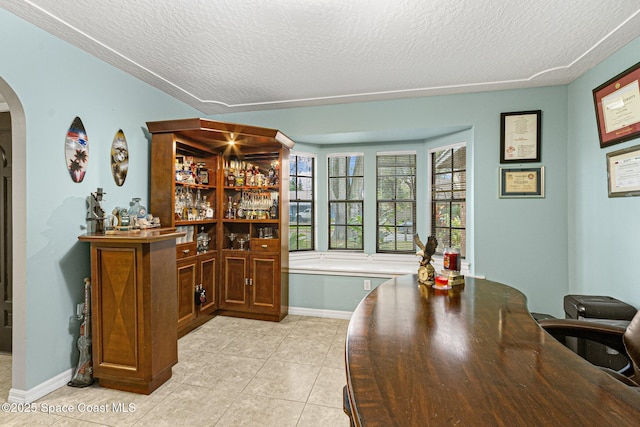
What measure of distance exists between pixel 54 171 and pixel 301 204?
2.86 metres

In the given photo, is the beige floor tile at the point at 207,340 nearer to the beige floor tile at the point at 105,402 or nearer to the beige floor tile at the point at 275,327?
the beige floor tile at the point at 275,327

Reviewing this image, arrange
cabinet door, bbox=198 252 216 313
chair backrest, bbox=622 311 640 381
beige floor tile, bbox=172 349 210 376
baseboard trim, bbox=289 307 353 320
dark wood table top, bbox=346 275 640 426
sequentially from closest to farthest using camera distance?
1. dark wood table top, bbox=346 275 640 426
2. chair backrest, bbox=622 311 640 381
3. beige floor tile, bbox=172 349 210 376
4. cabinet door, bbox=198 252 216 313
5. baseboard trim, bbox=289 307 353 320

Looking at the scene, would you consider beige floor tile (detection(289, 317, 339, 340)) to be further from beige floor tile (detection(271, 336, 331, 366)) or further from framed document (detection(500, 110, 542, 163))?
framed document (detection(500, 110, 542, 163))

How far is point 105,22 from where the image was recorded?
7.29ft

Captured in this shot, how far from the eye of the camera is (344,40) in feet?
8.02

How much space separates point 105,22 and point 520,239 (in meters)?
4.38

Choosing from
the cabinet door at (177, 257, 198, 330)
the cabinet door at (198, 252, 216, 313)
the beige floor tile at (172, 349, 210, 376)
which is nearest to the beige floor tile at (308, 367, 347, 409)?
the beige floor tile at (172, 349, 210, 376)

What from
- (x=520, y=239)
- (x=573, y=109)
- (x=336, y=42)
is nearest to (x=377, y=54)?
(x=336, y=42)

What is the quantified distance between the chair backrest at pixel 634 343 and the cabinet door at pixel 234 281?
136 inches

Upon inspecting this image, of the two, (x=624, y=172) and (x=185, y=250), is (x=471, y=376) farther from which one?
(x=185, y=250)

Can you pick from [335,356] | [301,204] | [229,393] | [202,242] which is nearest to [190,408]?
[229,393]

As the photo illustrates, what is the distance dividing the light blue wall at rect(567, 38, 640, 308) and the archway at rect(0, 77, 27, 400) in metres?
4.71

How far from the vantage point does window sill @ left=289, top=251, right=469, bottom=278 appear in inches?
152

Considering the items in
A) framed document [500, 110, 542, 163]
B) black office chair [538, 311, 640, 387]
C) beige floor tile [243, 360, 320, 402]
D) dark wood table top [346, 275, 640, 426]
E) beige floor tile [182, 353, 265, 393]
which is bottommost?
beige floor tile [243, 360, 320, 402]
